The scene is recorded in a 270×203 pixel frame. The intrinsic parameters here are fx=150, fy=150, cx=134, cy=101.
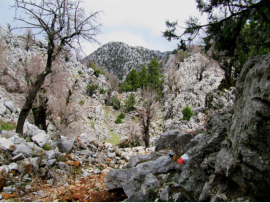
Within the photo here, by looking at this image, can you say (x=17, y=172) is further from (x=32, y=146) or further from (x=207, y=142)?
(x=207, y=142)

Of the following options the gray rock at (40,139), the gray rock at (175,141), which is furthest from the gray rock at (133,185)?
the gray rock at (40,139)

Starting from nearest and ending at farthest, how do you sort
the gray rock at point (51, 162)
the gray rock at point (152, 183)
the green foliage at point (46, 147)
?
the gray rock at point (152, 183)
the gray rock at point (51, 162)
the green foliage at point (46, 147)

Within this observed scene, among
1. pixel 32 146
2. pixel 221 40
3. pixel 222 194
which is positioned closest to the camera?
pixel 222 194

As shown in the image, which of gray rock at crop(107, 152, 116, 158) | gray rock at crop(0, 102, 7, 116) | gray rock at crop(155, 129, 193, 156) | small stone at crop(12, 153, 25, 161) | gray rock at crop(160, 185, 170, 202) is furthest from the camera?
gray rock at crop(107, 152, 116, 158)

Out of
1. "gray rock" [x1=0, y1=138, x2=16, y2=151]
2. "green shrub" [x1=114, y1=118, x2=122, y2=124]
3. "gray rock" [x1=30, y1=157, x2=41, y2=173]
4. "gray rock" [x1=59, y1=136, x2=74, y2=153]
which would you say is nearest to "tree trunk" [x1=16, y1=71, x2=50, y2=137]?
"gray rock" [x1=0, y1=138, x2=16, y2=151]

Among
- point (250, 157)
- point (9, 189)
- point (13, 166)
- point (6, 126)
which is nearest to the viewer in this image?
point (250, 157)

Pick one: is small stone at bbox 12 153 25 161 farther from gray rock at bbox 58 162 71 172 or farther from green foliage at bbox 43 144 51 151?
gray rock at bbox 58 162 71 172

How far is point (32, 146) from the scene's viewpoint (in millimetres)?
6359

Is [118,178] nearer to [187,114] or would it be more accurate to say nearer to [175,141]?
[175,141]

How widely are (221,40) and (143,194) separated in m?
5.75

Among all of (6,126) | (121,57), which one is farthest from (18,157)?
(121,57)

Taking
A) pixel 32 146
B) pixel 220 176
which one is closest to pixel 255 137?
pixel 220 176

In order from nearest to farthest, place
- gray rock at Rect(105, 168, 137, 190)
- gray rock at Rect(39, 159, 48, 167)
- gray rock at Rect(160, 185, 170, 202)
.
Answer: gray rock at Rect(160, 185, 170, 202)
gray rock at Rect(39, 159, 48, 167)
gray rock at Rect(105, 168, 137, 190)

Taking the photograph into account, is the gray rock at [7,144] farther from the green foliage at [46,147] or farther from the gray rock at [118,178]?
the gray rock at [118,178]
